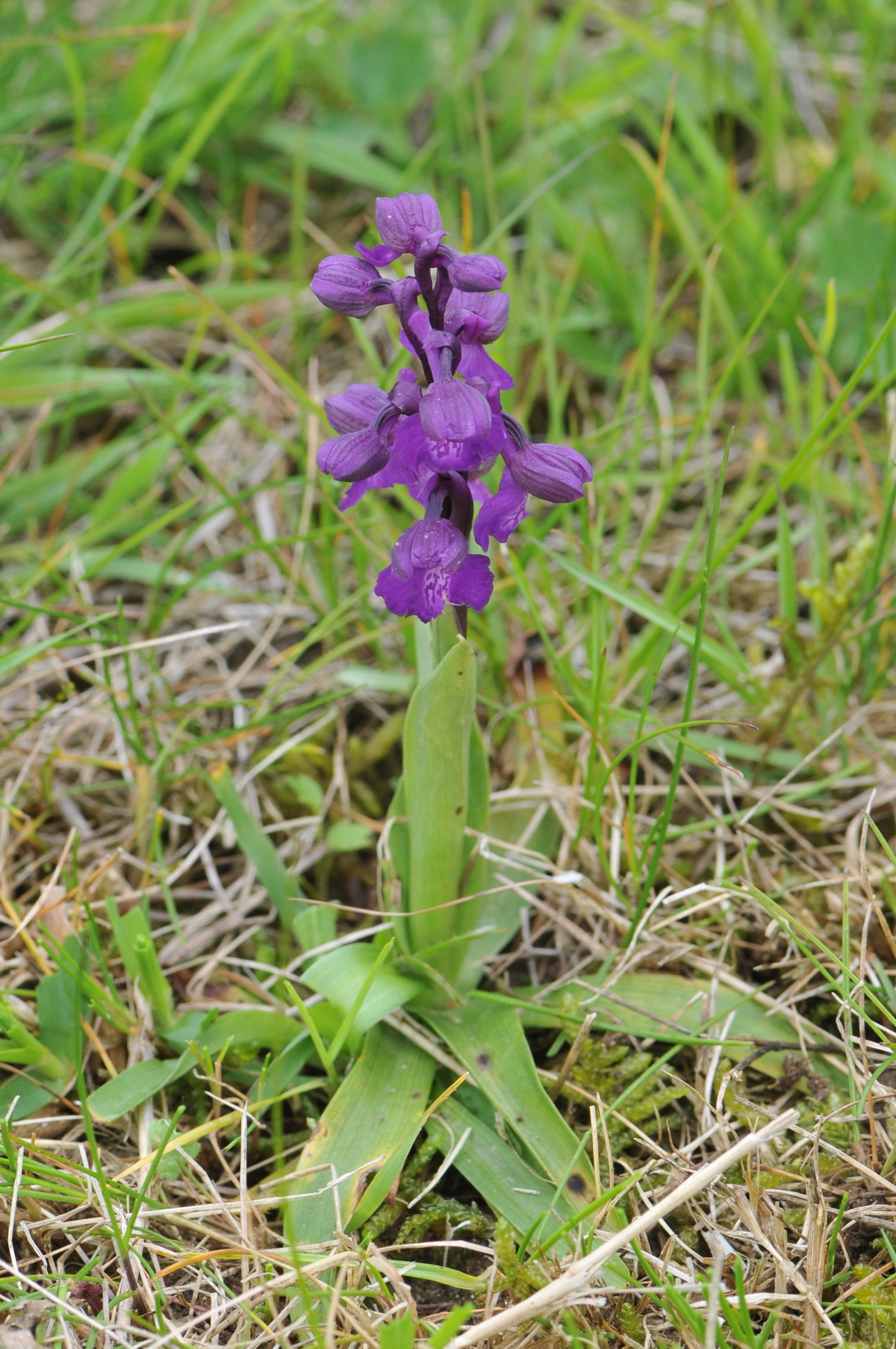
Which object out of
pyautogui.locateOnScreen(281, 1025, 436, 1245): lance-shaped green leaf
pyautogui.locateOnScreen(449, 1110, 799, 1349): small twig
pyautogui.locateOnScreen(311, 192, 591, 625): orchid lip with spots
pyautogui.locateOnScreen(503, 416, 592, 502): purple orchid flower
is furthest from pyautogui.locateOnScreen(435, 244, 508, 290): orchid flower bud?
pyautogui.locateOnScreen(281, 1025, 436, 1245): lance-shaped green leaf

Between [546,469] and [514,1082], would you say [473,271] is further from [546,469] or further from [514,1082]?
[514,1082]

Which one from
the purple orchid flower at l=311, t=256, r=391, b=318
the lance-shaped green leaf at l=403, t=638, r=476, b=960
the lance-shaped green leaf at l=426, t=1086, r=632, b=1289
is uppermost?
the purple orchid flower at l=311, t=256, r=391, b=318

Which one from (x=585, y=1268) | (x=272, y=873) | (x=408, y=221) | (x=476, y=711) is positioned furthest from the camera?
(x=476, y=711)

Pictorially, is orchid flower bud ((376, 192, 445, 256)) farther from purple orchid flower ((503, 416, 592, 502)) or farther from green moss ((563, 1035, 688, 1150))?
green moss ((563, 1035, 688, 1150))

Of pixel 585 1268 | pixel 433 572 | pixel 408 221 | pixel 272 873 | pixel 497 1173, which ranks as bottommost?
pixel 497 1173

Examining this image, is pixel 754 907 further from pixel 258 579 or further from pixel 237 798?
pixel 258 579

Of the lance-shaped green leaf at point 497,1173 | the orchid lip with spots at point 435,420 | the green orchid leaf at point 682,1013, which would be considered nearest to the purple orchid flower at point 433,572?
the orchid lip with spots at point 435,420

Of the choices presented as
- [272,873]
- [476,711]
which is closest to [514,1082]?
[272,873]
